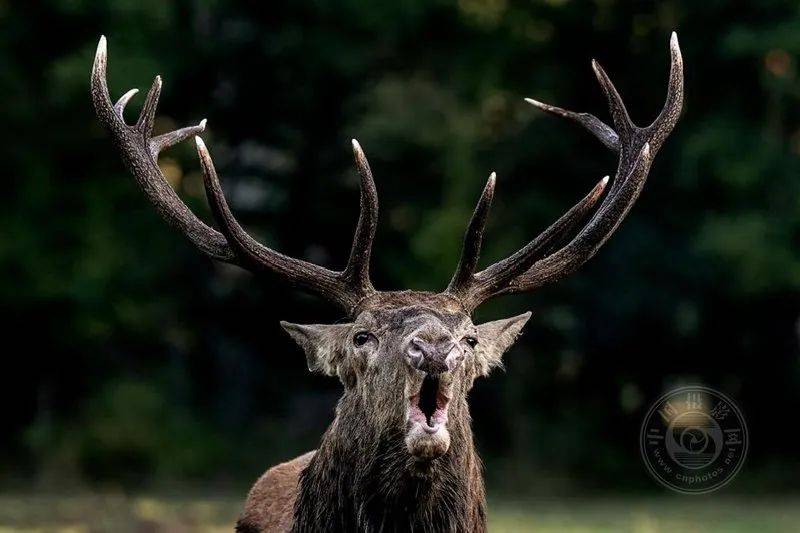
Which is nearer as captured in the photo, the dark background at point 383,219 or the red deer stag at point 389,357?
the red deer stag at point 389,357

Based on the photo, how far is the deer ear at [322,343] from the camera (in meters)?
6.24

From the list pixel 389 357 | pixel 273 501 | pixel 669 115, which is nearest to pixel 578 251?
pixel 669 115

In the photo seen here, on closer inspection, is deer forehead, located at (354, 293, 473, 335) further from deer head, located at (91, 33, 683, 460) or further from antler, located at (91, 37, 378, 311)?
antler, located at (91, 37, 378, 311)

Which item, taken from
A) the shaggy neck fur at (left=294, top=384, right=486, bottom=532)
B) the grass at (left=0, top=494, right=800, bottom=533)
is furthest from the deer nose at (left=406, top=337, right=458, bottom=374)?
the grass at (left=0, top=494, right=800, bottom=533)

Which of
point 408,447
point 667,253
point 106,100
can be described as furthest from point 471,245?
point 667,253

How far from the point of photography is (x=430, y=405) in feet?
18.3

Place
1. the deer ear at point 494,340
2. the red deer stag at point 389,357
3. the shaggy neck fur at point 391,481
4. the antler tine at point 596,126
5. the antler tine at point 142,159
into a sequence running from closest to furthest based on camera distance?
the red deer stag at point 389,357, the shaggy neck fur at point 391,481, the deer ear at point 494,340, the antler tine at point 142,159, the antler tine at point 596,126

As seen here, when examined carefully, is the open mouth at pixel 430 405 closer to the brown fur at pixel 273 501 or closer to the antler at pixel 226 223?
the antler at pixel 226 223

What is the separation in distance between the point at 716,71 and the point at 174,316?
722 centimetres

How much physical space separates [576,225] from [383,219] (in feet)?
41.7

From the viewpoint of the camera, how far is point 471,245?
6.30m

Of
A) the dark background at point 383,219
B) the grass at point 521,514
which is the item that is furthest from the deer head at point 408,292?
the dark background at point 383,219

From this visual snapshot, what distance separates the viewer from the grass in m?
13.2

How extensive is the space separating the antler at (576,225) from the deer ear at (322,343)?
477mm
